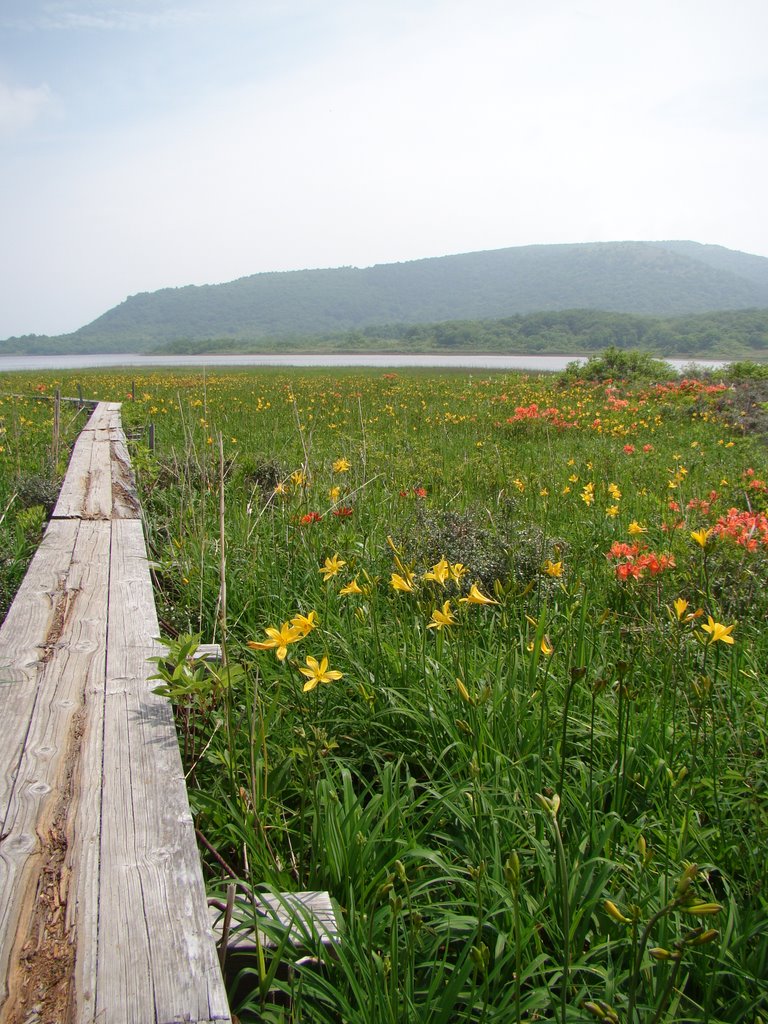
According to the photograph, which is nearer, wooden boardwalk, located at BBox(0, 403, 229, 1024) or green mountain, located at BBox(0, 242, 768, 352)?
wooden boardwalk, located at BBox(0, 403, 229, 1024)

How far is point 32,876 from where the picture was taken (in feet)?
4.14

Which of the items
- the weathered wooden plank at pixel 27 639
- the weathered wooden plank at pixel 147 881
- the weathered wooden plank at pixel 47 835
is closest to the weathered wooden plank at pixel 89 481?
the weathered wooden plank at pixel 27 639

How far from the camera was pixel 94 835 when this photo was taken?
1.39m

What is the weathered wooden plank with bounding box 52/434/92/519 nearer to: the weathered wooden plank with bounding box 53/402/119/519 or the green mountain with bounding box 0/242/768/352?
the weathered wooden plank with bounding box 53/402/119/519

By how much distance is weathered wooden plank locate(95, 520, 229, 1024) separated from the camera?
3.41ft

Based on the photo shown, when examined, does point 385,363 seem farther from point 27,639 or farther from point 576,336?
point 27,639

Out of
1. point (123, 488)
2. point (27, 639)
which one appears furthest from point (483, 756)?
point (123, 488)

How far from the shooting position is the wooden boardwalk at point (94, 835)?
1.05 metres

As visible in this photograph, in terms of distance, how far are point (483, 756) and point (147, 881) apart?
2.95 ft

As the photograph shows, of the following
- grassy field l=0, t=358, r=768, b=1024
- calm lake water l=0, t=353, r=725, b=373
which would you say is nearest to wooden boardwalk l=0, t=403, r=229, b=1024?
grassy field l=0, t=358, r=768, b=1024

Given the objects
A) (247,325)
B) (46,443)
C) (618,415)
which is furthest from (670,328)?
(247,325)

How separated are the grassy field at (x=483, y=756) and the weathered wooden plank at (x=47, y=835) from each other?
0.96ft

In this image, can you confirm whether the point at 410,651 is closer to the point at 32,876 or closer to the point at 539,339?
the point at 32,876

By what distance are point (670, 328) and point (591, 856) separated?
95.8m
